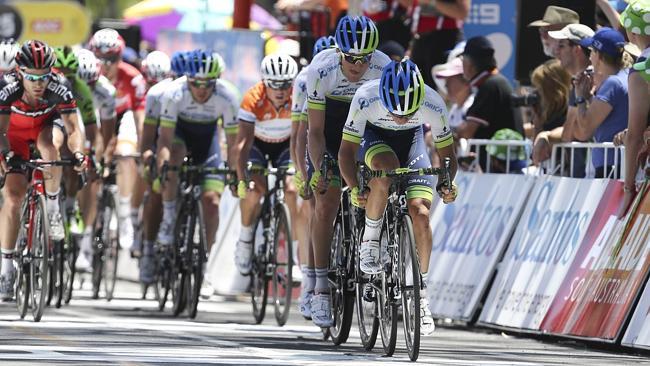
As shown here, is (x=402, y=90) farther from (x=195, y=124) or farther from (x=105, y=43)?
(x=105, y=43)

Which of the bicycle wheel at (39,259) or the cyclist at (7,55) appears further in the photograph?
the cyclist at (7,55)

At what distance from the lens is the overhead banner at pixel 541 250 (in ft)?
48.2

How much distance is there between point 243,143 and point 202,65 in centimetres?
111

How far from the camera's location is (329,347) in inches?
541

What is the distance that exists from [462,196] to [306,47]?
274 inches

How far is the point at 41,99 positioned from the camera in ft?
54.1

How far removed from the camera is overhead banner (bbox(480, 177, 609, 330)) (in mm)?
14703

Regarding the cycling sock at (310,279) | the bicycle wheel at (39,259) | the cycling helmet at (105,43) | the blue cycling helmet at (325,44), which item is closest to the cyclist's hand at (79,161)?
the bicycle wheel at (39,259)

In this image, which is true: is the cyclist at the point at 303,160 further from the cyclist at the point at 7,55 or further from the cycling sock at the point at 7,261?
the cyclist at the point at 7,55

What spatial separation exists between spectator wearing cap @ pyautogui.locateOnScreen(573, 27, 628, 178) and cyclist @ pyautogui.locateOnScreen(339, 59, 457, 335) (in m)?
2.12

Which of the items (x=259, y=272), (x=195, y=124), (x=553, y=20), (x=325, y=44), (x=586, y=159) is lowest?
(x=259, y=272)

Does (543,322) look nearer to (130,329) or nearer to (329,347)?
(329,347)

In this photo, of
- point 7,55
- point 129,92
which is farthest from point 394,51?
point 129,92

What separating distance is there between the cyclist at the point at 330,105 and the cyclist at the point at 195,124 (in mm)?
3453
